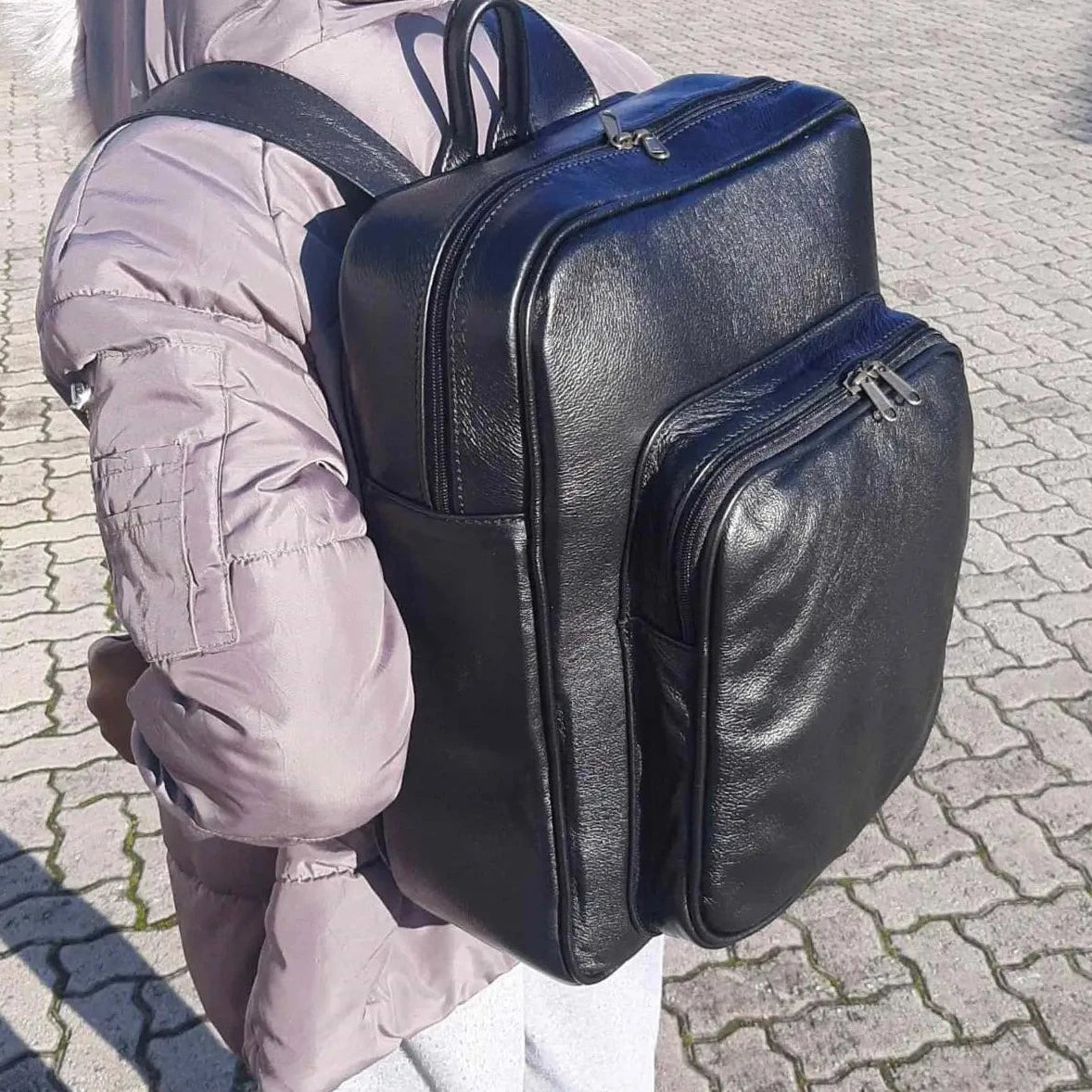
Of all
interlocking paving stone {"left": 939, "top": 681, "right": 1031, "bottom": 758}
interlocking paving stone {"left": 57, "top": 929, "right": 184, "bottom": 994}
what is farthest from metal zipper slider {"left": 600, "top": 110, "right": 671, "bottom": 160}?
interlocking paving stone {"left": 939, "top": 681, "right": 1031, "bottom": 758}

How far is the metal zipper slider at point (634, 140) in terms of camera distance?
3.42 feet

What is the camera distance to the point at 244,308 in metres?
0.95

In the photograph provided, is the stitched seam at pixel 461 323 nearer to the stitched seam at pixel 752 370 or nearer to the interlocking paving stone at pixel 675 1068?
the stitched seam at pixel 752 370

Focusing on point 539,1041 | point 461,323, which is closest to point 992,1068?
point 539,1041

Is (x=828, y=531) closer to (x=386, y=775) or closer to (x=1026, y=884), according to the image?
(x=386, y=775)

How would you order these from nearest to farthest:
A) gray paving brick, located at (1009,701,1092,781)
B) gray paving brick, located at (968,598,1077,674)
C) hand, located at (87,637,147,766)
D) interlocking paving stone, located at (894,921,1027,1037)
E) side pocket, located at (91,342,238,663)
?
side pocket, located at (91,342,238,663) < hand, located at (87,637,147,766) < interlocking paving stone, located at (894,921,1027,1037) < gray paving brick, located at (1009,701,1092,781) < gray paving brick, located at (968,598,1077,674)

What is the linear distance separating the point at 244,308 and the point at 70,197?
159 mm

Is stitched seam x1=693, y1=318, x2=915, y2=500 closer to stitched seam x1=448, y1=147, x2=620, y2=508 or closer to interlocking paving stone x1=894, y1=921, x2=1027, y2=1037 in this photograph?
stitched seam x1=448, y1=147, x2=620, y2=508

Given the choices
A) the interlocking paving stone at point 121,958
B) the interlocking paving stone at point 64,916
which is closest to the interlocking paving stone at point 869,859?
the interlocking paving stone at point 121,958

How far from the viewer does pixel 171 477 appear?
89 centimetres

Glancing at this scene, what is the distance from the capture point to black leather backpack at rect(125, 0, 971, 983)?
955 mm

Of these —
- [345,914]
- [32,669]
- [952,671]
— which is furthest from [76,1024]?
[952,671]

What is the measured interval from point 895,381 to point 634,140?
0.32m

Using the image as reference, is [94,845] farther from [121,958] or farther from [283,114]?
[283,114]
